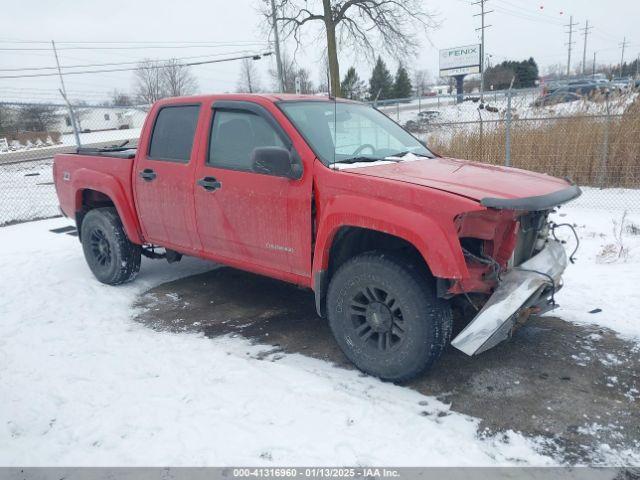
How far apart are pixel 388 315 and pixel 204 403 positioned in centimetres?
128

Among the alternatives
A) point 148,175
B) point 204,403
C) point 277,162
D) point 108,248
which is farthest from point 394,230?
point 108,248

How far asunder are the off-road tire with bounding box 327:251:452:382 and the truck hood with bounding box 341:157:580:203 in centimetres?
53

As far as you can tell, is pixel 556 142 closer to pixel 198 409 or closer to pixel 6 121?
pixel 198 409

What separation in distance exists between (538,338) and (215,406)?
252 centimetres

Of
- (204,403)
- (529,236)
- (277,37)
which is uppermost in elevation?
(277,37)

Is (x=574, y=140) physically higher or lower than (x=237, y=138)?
lower

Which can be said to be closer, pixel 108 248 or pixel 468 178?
pixel 468 178

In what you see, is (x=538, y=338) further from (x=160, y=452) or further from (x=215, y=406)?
(x=160, y=452)

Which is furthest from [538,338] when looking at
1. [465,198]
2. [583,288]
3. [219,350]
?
[219,350]

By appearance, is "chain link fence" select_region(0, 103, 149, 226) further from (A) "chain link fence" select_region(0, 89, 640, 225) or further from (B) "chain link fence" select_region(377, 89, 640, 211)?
(B) "chain link fence" select_region(377, 89, 640, 211)

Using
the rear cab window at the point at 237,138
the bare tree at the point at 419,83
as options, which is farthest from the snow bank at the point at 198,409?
the bare tree at the point at 419,83

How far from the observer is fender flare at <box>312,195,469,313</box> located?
2.83 metres

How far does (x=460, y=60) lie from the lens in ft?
160

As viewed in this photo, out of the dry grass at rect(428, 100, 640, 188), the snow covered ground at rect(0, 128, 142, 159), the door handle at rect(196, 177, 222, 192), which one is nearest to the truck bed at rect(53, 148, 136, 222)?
the door handle at rect(196, 177, 222, 192)
